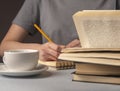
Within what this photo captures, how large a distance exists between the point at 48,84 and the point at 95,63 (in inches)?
4.6

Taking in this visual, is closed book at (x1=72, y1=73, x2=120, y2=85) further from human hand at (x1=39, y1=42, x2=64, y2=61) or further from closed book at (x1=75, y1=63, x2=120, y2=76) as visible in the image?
human hand at (x1=39, y1=42, x2=64, y2=61)

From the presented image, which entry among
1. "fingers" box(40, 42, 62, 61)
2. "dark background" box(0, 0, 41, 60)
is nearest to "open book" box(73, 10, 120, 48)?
"fingers" box(40, 42, 62, 61)

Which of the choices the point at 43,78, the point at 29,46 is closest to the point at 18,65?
the point at 43,78

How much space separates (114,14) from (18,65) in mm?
269

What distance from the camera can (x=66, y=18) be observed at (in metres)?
1.34

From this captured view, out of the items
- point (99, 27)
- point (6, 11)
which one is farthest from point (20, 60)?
point (6, 11)

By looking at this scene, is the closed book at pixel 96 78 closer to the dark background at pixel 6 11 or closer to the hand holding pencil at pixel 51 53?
the hand holding pencil at pixel 51 53

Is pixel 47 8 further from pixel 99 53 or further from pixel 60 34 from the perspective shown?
pixel 99 53

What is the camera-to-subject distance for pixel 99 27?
0.64m

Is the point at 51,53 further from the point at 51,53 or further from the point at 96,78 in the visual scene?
the point at 96,78

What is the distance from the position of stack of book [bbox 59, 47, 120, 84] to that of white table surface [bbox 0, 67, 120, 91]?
2 centimetres

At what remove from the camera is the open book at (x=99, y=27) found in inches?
24.2

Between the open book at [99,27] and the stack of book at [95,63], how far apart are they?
0.05 m

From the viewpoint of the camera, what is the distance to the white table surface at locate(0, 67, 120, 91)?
58 centimetres
